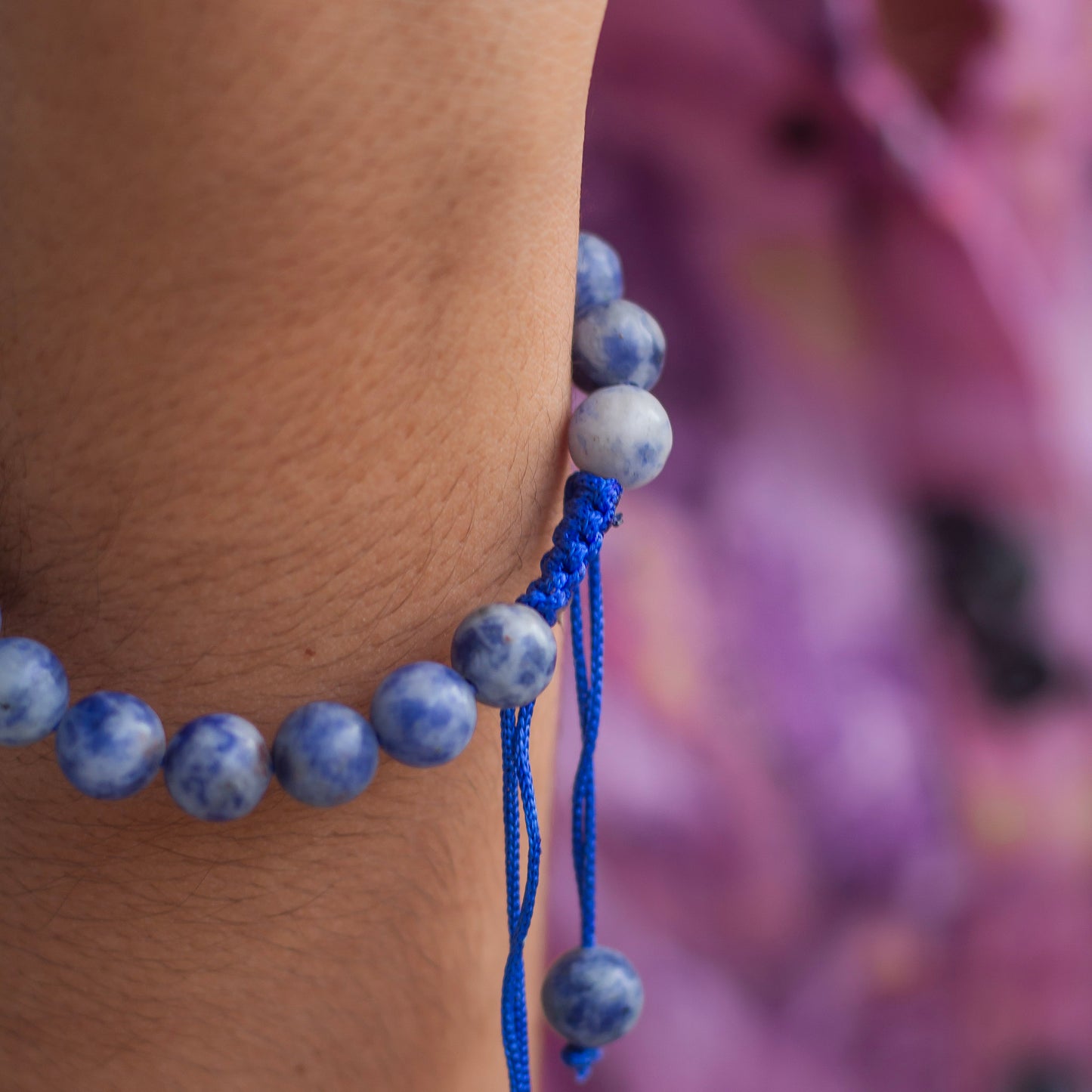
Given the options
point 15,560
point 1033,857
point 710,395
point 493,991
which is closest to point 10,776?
point 15,560

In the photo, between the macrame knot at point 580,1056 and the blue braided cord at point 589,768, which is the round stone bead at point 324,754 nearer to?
the blue braided cord at point 589,768

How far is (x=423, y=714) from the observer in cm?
52

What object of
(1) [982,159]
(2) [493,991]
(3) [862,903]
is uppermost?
(1) [982,159]

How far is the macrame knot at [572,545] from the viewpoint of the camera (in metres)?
0.56

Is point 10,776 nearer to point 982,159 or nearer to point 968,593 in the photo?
point 968,593

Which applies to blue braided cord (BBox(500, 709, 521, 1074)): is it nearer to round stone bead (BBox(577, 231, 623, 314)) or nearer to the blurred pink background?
round stone bead (BBox(577, 231, 623, 314))

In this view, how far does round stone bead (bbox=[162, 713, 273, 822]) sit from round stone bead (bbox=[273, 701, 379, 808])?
0.01 meters

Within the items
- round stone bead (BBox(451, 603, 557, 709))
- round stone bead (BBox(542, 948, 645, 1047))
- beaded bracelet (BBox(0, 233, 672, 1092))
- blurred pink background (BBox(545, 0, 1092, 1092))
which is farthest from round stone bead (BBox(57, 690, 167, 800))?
blurred pink background (BBox(545, 0, 1092, 1092))

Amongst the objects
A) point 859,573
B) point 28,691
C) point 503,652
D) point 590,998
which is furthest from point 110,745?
point 859,573

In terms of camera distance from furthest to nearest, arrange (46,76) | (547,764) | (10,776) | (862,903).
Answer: (862,903) < (547,764) < (10,776) < (46,76)

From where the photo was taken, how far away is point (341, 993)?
0.58 meters

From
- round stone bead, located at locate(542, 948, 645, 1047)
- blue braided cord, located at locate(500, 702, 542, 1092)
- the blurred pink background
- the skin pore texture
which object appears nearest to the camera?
the skin pore texture

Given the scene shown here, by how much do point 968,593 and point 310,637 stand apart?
26.1 inches

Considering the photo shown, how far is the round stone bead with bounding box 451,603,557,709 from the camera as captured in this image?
53 centimetres
